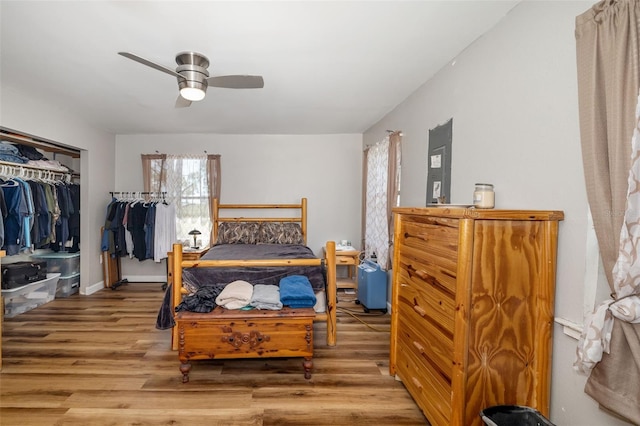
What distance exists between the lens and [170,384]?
88.4 inches

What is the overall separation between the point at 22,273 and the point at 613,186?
5299mm

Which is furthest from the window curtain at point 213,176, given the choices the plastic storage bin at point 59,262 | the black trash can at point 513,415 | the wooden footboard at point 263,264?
the black trash can at point 513,415

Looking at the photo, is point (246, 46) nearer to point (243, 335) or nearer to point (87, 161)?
point (243, 335)

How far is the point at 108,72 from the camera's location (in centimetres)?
255

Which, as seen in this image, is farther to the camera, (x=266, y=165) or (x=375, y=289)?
(x=266, y=165)

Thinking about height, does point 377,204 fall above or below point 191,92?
below

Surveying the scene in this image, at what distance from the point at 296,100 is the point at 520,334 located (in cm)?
284

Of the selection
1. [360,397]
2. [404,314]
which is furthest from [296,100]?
[360,397]

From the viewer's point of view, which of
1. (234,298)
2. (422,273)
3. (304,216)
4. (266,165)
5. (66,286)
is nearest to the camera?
(422,273)

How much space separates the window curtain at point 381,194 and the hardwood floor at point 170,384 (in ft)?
3.51

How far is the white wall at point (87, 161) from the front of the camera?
3340 millimetres

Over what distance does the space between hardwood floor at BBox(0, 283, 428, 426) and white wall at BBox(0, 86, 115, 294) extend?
50.1 inches

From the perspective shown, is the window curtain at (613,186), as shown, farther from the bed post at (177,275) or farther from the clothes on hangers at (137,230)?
the clothes on hangers at (137,230)

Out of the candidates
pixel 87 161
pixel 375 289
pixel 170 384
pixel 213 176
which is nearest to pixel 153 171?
pixel 87 161
